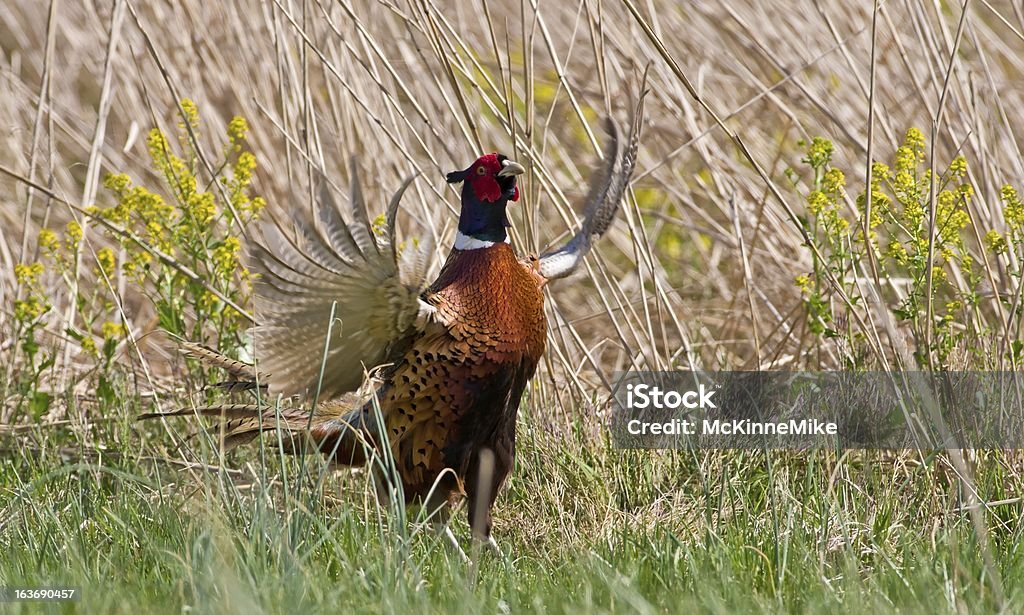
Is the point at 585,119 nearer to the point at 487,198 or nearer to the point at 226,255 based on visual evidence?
the point at 487,198

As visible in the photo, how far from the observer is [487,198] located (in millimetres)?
2984

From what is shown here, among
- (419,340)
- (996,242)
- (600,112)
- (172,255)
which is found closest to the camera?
(419,340)

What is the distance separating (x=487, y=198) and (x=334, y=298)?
1.52 feet

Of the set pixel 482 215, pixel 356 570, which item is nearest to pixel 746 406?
pixel 482 215

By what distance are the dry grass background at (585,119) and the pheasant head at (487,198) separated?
28 centimetres

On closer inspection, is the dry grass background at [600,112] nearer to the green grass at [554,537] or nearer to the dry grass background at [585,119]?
the dry grass background at [585,119]

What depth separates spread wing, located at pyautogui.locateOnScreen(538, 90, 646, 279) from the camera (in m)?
3.31

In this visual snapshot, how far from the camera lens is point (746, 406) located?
3.50 meters

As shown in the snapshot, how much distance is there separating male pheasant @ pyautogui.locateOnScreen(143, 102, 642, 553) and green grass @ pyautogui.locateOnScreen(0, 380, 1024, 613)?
161mm

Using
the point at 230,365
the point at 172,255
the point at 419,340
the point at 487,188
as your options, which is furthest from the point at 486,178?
Answer: the point at 172,255

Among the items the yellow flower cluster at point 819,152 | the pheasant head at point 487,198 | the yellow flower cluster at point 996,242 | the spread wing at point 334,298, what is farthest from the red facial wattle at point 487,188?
the yellow flower cluster at point 996,242

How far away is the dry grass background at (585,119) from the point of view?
138 inches

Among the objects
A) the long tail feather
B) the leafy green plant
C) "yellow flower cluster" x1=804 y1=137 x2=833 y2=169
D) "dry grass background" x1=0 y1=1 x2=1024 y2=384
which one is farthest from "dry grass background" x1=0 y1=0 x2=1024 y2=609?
the long tail feather

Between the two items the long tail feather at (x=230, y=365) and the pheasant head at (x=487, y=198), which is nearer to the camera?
the pheasant head at (x=487, y=198)
